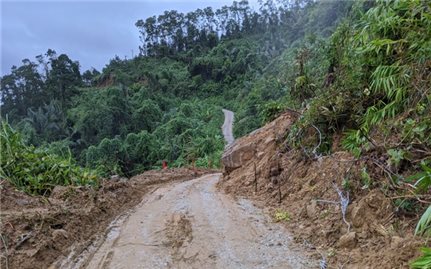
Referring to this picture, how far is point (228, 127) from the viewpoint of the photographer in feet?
114

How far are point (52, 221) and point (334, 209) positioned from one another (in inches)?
129

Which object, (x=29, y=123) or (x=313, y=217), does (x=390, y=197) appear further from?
(x=29, y=123)

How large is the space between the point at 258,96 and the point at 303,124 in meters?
24.5

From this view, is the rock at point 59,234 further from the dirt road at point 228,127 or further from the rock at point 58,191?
the dirt road at point 228,127

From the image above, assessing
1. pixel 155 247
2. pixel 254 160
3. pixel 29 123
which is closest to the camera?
pixel 155 247

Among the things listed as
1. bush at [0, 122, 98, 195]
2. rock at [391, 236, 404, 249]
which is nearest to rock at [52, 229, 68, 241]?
bush at [0, 122, 98, 195]

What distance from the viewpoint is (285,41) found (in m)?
47.6

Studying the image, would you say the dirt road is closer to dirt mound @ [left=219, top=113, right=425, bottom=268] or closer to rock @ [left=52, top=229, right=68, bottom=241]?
dirt mound @ [left=219, top=113, right=425, bottom=268]

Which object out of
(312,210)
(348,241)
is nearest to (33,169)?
(312,210)

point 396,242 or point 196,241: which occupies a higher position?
point 396,242

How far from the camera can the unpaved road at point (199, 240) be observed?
3.48 metres

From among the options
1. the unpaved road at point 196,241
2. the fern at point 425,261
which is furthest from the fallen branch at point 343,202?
the fern at point 425,261

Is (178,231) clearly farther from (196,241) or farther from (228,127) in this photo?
(228,127)

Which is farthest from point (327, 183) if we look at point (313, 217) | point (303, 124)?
point (303, 124)
